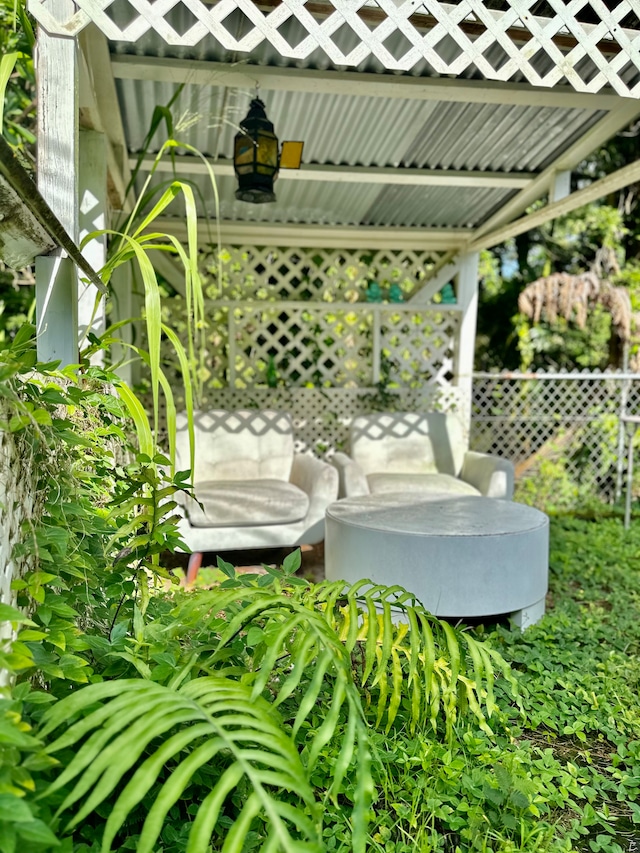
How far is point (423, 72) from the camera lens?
288cm

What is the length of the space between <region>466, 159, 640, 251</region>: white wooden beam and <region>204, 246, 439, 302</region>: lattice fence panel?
0.73 m

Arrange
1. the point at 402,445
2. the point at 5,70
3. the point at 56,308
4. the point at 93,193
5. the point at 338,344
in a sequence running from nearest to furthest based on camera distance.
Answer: the point at 5,70, the point at 56,308, the point at 93,193, the point at 402,445, the point at 338,344

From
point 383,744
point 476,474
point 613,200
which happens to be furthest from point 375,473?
point 613,200

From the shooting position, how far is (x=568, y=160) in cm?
389

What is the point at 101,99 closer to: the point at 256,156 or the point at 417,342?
the point at 256,156

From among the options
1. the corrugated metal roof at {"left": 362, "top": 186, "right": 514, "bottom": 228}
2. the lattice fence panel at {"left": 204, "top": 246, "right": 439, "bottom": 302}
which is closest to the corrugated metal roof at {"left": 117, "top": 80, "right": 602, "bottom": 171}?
the corrugated metal roof at {"left": 362, "top": 186, "right": 514, "bottom": 228}

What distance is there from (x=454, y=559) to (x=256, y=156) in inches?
80.4

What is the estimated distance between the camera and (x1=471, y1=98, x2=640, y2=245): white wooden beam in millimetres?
3275

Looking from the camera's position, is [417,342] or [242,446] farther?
[417,342]

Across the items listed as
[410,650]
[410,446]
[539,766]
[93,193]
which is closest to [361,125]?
[93,193]

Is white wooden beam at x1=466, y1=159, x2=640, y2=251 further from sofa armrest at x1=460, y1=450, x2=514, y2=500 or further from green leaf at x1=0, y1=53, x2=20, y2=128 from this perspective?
green leaf at x1=0, y1=53, x2=20, y2=128

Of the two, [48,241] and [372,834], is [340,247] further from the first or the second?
[372,834]

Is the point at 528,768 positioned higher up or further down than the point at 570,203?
further down

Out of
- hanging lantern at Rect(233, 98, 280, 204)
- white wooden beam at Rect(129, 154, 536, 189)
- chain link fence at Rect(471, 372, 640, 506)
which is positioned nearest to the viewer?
hanging lantern at Rect(233, 98, 280, 204)
